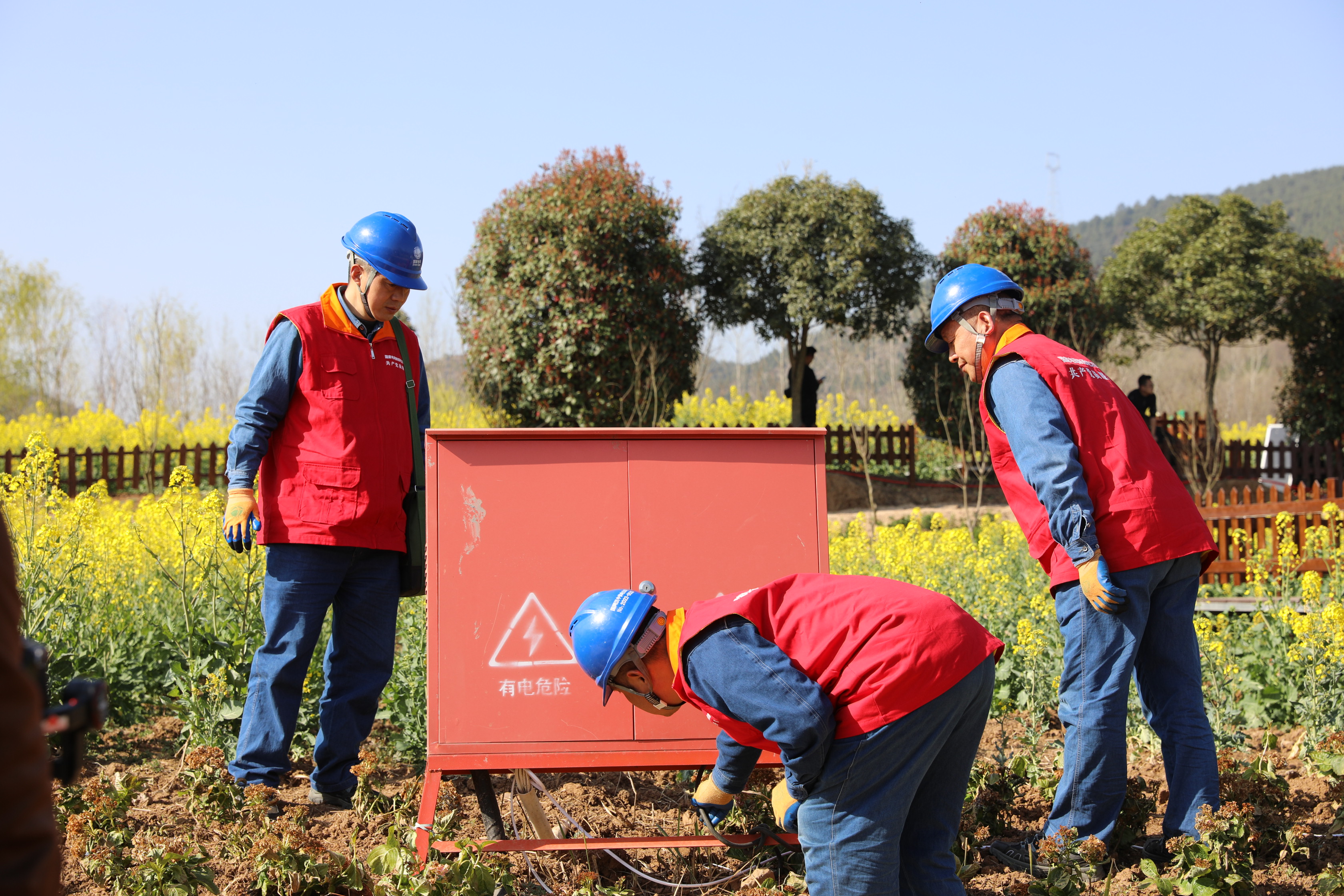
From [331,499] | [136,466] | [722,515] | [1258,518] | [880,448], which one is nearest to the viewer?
[722,515]

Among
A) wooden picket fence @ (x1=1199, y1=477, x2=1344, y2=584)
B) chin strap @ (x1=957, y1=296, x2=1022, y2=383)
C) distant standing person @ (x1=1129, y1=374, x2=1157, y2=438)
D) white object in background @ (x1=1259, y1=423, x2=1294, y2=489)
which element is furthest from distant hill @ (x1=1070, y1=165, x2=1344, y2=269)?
chin strap @ (x1=957, y1=296, x2=1022, y2=383)

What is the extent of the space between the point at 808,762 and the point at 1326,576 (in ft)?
22.0

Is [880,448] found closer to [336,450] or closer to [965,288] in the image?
[965,288]

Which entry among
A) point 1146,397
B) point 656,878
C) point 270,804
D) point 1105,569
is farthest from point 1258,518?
point 270,804

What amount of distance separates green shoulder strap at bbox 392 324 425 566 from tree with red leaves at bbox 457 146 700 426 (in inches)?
345

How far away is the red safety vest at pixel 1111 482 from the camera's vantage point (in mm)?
2977

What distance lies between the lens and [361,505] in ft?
11.3

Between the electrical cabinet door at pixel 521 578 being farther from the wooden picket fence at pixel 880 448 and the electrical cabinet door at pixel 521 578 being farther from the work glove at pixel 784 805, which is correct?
the wooden picket fence at pixel 880 448

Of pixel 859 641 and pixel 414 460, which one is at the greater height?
pixel 414 460

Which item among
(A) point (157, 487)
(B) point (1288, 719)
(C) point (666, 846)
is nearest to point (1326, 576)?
(B) point (1288, 719)

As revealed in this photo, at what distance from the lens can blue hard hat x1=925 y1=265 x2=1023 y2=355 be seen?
3217 millimetres

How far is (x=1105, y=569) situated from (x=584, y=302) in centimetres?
1056

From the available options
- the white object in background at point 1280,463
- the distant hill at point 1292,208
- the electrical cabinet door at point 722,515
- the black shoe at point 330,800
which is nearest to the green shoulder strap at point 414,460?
the black shoe at point 330,800

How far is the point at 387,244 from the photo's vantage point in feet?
11.4
